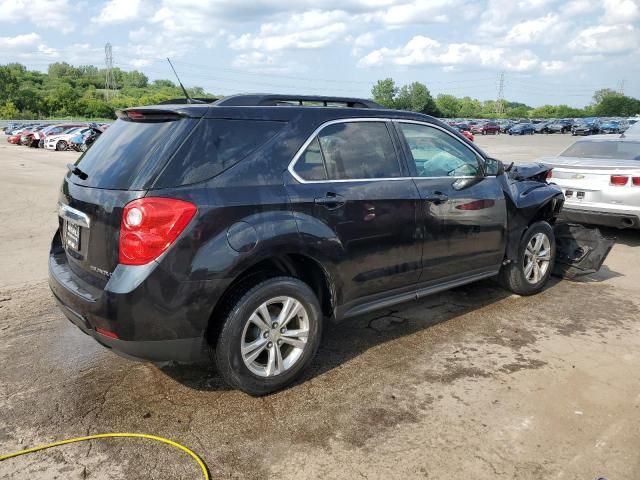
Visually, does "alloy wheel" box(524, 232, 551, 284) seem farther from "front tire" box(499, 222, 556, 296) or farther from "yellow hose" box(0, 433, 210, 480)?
"yellow hose" box(0, 433, 210, 480)

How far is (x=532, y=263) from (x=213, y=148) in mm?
3579

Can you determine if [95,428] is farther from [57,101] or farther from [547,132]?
[57,101]

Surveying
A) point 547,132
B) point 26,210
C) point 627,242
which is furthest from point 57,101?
point 627,242

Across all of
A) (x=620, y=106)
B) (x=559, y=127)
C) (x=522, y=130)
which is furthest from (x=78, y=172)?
(x=620, y=106)

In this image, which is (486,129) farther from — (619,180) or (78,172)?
(78,172)

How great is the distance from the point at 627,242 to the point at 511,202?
4.09 metres

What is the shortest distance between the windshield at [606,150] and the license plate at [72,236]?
24.0ft

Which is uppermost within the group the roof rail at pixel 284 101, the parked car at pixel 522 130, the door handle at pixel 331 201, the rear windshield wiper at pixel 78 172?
the parked car at pixel 522 130

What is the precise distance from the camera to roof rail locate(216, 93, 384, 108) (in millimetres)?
3539

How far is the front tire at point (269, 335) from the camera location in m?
3.25

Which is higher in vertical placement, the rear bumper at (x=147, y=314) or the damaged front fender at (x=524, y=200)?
the damaged front fender at (x=524, y=200)

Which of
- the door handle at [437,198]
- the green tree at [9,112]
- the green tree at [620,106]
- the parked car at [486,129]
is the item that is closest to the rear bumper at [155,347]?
the door handle at [437,198]

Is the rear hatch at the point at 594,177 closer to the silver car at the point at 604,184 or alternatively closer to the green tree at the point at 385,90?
the silver car at the point at 604,184

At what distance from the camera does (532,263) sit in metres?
5.43
